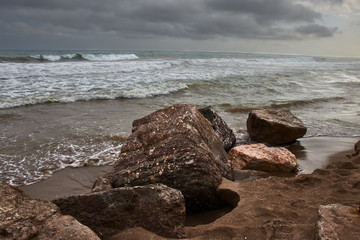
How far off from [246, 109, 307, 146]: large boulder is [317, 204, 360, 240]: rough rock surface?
3.49 m

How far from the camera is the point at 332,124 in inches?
295

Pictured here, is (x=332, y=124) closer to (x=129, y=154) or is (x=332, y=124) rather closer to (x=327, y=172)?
(x=327, y=172)

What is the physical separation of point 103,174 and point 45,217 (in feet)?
8.10

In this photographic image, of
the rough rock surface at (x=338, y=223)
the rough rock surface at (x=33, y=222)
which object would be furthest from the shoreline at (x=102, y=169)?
the rough rock surface at (x=338, y=223)

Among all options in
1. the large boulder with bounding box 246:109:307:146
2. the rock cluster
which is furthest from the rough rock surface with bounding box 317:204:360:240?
the large boulder with bounding box 246:109:307:146

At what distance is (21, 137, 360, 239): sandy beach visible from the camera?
2418mm

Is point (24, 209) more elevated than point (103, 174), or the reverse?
point (24, 209)

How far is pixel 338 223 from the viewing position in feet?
7.11

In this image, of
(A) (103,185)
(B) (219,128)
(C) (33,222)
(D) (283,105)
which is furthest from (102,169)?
(D) (283,105)

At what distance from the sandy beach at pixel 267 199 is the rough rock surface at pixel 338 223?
173mm

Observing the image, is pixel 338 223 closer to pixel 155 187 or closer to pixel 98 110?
pixel 155 187

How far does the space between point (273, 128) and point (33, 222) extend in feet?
15.9

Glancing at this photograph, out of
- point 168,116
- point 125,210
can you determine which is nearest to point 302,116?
point 168,116

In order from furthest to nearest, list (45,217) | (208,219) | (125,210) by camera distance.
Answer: (208,219), (125,210), (45,217)
